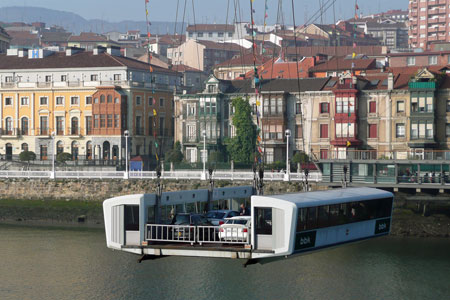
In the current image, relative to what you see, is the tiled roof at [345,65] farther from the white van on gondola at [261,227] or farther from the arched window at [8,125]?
the white van on gondola at [261,227]

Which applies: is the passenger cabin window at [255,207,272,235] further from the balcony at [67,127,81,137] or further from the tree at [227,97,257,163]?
the balcony at [67,127,81,137]

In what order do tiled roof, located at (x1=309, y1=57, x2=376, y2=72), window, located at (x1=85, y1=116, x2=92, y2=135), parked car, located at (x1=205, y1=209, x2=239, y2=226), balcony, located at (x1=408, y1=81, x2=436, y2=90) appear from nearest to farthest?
parked car, located at (x1=205, y1=209, x2=239, y2=226)
balcony, located at (x1=408, y1=81, x2=436, y2=90)
window, located at (x1=85, y1=116, x2=92, y2=135)
tiled roof, located at (x1=309, y1=57, x2=376, y2=72)

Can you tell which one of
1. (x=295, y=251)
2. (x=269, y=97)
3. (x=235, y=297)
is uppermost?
(x=269, y=97)

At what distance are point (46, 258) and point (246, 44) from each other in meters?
128

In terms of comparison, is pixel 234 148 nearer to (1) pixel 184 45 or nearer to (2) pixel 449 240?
(2) pixel 449 240

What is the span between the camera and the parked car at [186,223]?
38.9 metres

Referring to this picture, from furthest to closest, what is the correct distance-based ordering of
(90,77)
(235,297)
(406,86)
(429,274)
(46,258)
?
(90,77)
(406,86)
(46,258)
(429,274)
(235,297)

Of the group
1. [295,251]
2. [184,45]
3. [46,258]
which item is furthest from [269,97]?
[184,45]

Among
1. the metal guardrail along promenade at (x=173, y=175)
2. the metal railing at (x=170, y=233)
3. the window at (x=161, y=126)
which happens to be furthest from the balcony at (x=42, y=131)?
the metal railing at (x=170, y=233)

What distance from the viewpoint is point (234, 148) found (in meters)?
102

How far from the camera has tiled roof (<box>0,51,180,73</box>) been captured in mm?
116750

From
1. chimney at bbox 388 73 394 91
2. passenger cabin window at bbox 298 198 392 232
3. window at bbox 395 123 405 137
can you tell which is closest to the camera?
passenger cabin window at bbox 298 198 392 232

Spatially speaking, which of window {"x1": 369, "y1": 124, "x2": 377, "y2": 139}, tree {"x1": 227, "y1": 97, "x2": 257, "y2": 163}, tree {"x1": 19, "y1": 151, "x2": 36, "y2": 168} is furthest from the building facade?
window {"x1": 369, "y1": 124, "x2": 377, "y2": 139}

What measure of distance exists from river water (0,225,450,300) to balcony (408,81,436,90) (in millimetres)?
30728
